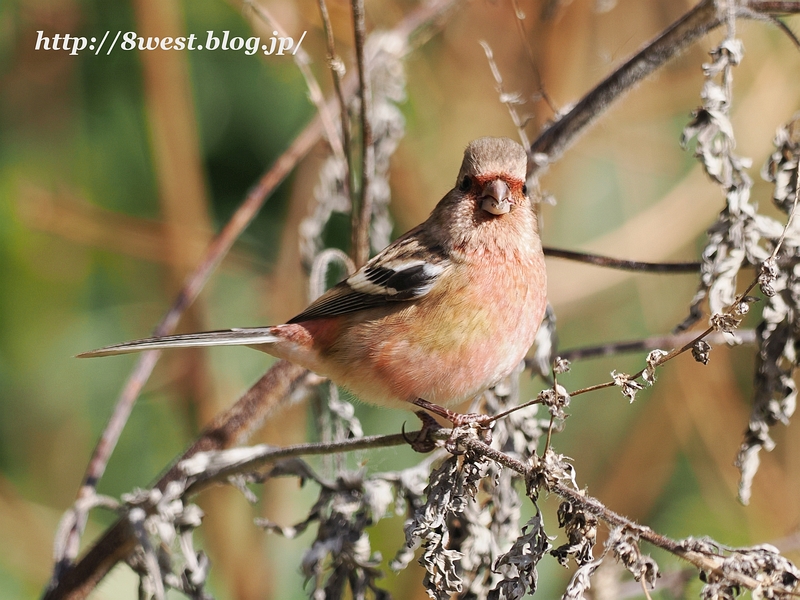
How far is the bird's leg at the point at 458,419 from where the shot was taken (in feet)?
7.39

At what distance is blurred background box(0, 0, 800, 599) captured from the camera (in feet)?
15.1

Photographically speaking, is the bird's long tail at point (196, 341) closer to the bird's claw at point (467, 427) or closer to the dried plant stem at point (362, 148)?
the dried plant stem at point (362, 148)

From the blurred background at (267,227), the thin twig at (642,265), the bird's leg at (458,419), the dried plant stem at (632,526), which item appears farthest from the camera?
the blurred background at (267,227)

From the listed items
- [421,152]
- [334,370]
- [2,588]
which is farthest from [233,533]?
[421,152]

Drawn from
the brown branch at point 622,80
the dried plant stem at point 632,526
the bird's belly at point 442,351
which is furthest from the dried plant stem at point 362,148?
the dried plant stem at point 632,526

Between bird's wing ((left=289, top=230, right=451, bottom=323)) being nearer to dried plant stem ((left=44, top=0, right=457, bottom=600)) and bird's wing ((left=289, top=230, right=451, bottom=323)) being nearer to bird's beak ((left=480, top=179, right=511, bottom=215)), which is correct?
bird's beak ((left=480, top=179, right=511, bottom=215))

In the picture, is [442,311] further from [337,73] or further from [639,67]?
[639,67]

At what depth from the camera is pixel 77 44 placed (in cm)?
492

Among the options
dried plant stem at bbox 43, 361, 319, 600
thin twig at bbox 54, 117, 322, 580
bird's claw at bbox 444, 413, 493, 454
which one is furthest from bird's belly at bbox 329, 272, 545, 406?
thin twig at bbox 54, 117, 322, 580

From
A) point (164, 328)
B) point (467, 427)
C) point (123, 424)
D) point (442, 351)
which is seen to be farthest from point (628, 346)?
point (123, 424)

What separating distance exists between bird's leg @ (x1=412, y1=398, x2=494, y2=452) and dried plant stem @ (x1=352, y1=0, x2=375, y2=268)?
0.73 meters

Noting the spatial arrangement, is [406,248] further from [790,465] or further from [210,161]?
[790,465]

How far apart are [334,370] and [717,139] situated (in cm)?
162

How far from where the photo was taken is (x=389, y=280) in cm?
317
